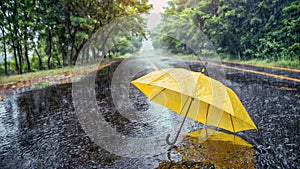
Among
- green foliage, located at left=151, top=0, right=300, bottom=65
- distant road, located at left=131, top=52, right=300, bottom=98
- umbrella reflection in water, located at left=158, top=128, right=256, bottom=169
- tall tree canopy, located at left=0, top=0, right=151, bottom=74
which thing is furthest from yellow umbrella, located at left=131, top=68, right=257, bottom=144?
tall tree canopy, located at left=0, top=0, right=151, bottom=74

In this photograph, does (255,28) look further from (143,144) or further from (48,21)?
→ (143,144)

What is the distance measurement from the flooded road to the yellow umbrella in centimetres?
36

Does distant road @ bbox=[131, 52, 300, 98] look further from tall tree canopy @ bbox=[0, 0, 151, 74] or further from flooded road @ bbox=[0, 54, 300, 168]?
tall tree canopy @ bbox=[0, 0, 151, 74]

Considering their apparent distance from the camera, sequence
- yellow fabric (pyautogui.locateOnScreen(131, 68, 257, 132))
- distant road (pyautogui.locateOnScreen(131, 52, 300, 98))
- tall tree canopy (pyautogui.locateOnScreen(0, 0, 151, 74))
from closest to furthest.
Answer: yellow fabric (pyautogui.locateOnScreen(131, 68, 257, 132)) → distant road (pyautogui.locateOnScreen(131, 52, 300, 98)) → tall tree canopy (pyautogui.locateOnScreen(0, 0, 151, 74))

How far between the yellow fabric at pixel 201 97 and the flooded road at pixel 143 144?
366mm

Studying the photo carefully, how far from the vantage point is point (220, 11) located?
19.2 meters

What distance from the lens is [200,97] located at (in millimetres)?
2637

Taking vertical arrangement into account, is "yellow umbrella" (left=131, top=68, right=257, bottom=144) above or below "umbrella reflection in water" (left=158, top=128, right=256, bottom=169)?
above

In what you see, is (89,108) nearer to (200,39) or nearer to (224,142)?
(224,142)

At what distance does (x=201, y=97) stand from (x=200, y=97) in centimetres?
1

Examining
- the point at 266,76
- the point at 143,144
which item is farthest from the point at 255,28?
the point at 143,144

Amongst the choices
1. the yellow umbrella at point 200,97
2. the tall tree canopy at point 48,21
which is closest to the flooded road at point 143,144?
the yellow umbrella at point 200,97

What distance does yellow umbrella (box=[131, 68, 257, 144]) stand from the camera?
8.74 ft

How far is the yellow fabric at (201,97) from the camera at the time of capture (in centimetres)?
266
